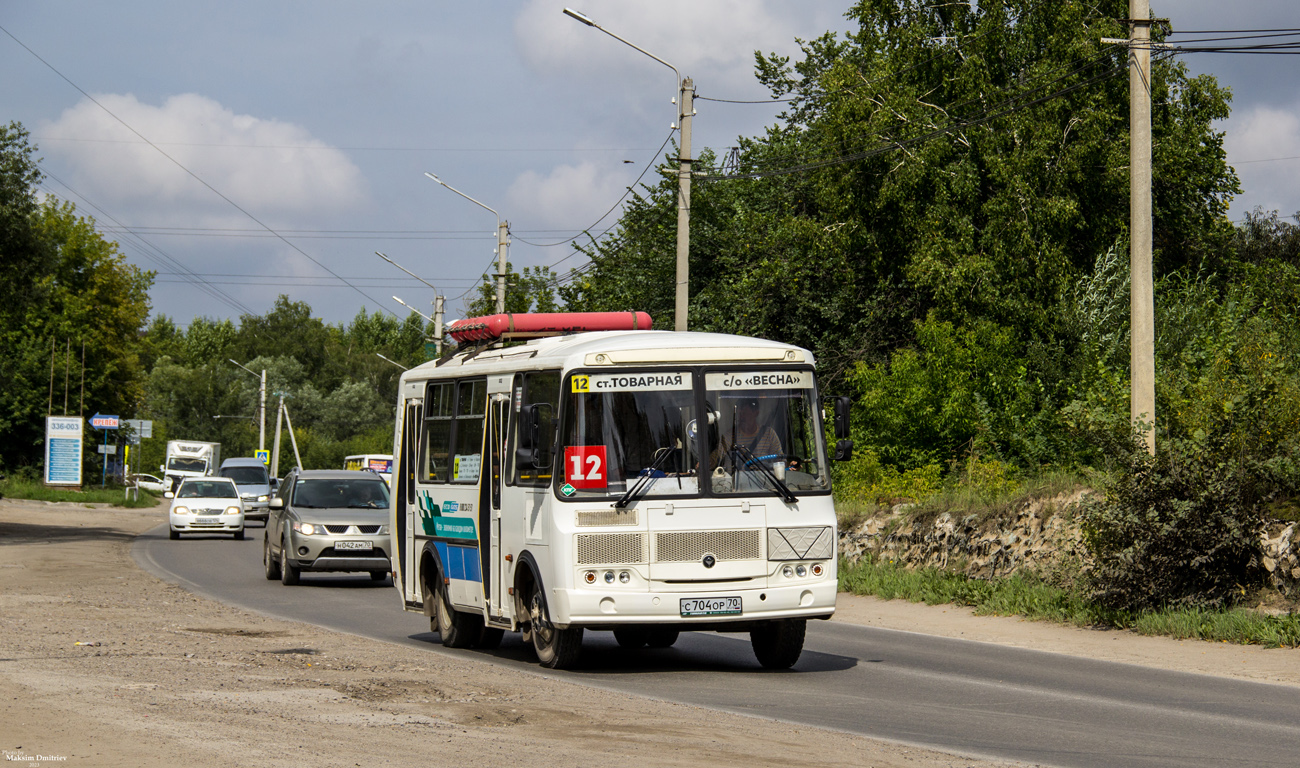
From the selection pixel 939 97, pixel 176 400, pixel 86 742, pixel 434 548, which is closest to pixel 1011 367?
pixel 939 97

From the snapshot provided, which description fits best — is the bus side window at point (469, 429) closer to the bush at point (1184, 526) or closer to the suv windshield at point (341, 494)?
the bush at point (1184, 526)

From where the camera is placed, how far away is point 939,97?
39219 mm

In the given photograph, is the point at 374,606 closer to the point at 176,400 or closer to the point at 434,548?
the point at 434,548

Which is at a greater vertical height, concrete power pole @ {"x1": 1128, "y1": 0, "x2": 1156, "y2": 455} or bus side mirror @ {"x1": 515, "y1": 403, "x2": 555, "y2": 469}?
concrete power pole @ {"x1": 1128, "y1": 0, "x2": 1156, "y2": 455}

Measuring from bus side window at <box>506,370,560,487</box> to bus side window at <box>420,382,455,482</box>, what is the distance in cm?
188

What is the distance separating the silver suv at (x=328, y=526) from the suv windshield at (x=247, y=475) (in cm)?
2964

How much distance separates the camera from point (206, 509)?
40156 mm

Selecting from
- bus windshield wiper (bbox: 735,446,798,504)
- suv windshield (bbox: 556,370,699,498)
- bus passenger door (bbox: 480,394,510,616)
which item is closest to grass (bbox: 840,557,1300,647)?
bus windshield wiper (bbox: 735,446,798,504)

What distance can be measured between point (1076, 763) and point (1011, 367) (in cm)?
2467

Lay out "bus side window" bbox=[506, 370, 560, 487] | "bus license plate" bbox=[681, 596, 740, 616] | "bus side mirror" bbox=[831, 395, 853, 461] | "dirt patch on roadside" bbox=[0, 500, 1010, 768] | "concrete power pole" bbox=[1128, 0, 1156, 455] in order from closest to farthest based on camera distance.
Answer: "dirt patch on roadside" bbox=[0, 500, 1010, 768] < "bus license plate" bbox=[681, 596, 740, 616] < "bus side window" bbox=[506, 370, 560, 487] < "bus side mirror" bbox=[831, 395, 853, 461] < "concrete power pole" bbox=[1128, 0, 1156, 455]

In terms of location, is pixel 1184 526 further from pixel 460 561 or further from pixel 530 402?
pixel 460 561

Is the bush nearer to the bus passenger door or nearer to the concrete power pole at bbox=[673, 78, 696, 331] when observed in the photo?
the bus passenger door

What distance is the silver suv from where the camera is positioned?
23.6 metres

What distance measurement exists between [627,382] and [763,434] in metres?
1.27
